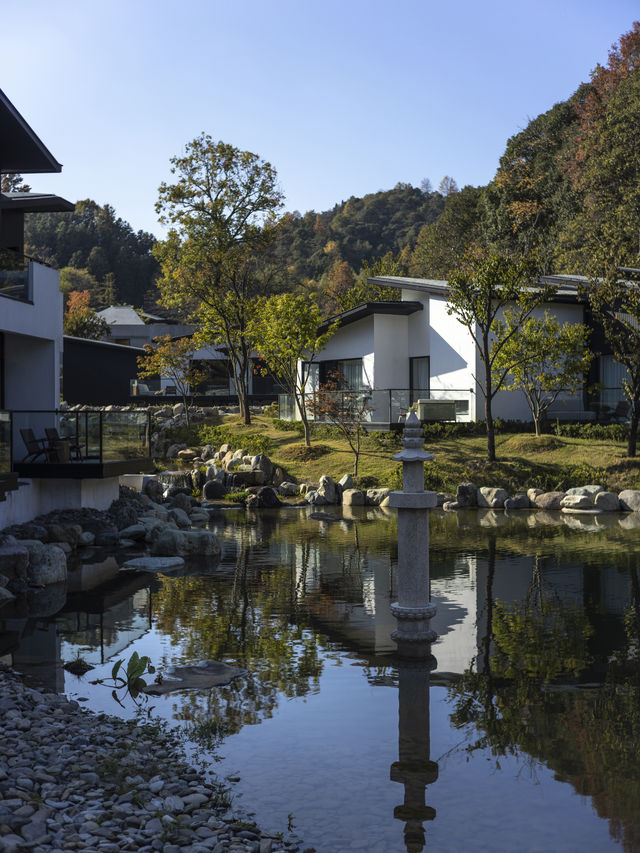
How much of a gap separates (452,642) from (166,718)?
4.07m

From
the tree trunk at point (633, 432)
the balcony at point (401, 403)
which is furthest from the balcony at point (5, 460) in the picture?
the tree trunk at point (633, 432)

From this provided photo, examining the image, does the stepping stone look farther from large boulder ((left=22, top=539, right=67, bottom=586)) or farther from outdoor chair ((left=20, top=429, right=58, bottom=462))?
outdoor chair ((left=20, top=429, right=58, bottom=462))

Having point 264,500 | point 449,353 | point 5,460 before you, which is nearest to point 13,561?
point 5,460

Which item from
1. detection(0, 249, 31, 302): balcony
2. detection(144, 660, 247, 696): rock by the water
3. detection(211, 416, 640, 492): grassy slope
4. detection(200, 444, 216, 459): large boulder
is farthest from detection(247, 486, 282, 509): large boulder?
detection(144, 660, 247, 696): rock by the water

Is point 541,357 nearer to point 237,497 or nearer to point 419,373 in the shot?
point 419,373

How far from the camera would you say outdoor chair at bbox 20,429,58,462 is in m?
17.9

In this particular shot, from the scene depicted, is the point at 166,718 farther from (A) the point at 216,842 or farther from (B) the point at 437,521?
(B) the point at 437,521

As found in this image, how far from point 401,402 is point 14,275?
17311 millimetres

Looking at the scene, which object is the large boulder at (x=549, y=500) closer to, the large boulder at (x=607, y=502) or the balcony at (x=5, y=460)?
the large boulder at (x=607, y=502)

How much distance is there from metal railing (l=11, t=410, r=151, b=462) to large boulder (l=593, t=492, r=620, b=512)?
13036 millimetres

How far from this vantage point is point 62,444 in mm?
18250

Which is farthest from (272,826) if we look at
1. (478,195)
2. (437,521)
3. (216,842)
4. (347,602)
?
(478,195)

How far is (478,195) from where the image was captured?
213ft

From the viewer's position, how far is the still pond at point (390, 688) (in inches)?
238
